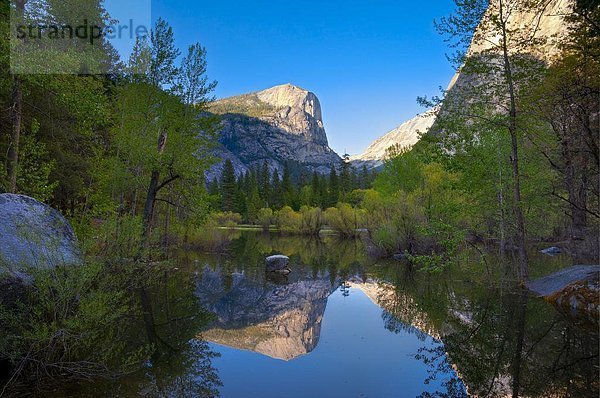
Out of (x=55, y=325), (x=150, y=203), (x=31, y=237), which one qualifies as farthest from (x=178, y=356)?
(x=150, y=203)

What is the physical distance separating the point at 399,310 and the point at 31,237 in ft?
34.4

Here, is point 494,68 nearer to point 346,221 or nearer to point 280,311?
point 280,311

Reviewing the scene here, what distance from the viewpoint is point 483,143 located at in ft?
69.4

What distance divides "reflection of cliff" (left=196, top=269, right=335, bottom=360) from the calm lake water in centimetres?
4

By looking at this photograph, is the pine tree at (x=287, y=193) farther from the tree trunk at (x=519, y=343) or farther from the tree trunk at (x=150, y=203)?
the tree trunk at (x=519, y=343)

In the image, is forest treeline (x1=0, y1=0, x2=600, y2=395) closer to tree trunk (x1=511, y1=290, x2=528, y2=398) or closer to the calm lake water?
the calm lake water

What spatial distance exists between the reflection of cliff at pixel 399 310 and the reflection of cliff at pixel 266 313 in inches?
76.3

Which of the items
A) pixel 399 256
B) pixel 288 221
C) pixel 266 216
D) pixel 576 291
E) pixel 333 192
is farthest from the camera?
pixel 333 192

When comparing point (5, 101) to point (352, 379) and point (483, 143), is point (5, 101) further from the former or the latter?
point (483, 143)

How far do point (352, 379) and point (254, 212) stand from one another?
77.9 m

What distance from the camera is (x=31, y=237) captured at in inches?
261

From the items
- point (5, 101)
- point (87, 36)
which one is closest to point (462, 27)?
point (87, 36)

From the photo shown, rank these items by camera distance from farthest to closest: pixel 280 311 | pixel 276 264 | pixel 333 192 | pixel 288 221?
1. pixel 333 192
2. pixel 288 221
3. pixel 276 264
4. pixel 280 311

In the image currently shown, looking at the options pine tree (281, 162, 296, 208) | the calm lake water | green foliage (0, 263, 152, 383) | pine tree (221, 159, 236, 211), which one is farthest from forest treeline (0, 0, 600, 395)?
pine tree (221, 159, 236, 211)
